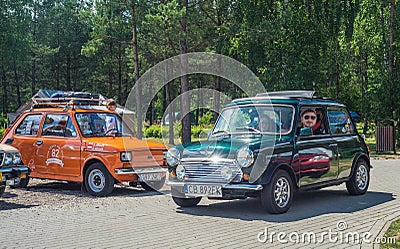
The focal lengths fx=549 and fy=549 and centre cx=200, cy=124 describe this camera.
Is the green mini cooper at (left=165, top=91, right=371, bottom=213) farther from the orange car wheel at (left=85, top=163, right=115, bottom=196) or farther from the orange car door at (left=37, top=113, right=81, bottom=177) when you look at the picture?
the orange car door at (left=37, top=113, right=81, bottom=177)

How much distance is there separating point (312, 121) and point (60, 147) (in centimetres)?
575

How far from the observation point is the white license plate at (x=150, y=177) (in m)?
→ 12.0

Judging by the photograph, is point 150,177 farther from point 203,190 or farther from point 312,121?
point 312,121

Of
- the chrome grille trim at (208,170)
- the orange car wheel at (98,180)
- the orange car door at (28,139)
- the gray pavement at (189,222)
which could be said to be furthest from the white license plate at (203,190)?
the orange car door at (28,139)

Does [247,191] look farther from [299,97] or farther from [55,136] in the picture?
[55,136]

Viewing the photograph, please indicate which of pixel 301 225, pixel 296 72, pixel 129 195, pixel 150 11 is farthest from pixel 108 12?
pixel 301 225

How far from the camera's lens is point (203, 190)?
9.21m

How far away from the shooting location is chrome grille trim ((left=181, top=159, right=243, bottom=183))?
9.02 meters

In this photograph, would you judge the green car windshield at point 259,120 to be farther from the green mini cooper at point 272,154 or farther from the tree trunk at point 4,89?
the tree trunk at point 4,89

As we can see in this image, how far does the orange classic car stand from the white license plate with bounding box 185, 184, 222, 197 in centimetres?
273

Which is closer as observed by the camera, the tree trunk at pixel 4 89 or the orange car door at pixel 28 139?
the orange car door at pixel 28 139

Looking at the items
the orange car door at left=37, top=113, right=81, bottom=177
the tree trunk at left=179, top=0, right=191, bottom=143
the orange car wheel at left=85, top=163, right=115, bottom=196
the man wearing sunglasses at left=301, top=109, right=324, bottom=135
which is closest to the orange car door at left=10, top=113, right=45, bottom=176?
the orange car door at left=37, top=113, right=81, bottom=177

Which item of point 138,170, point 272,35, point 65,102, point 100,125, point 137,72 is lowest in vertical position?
point 138,170

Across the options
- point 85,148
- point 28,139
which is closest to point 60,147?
point 85,148
